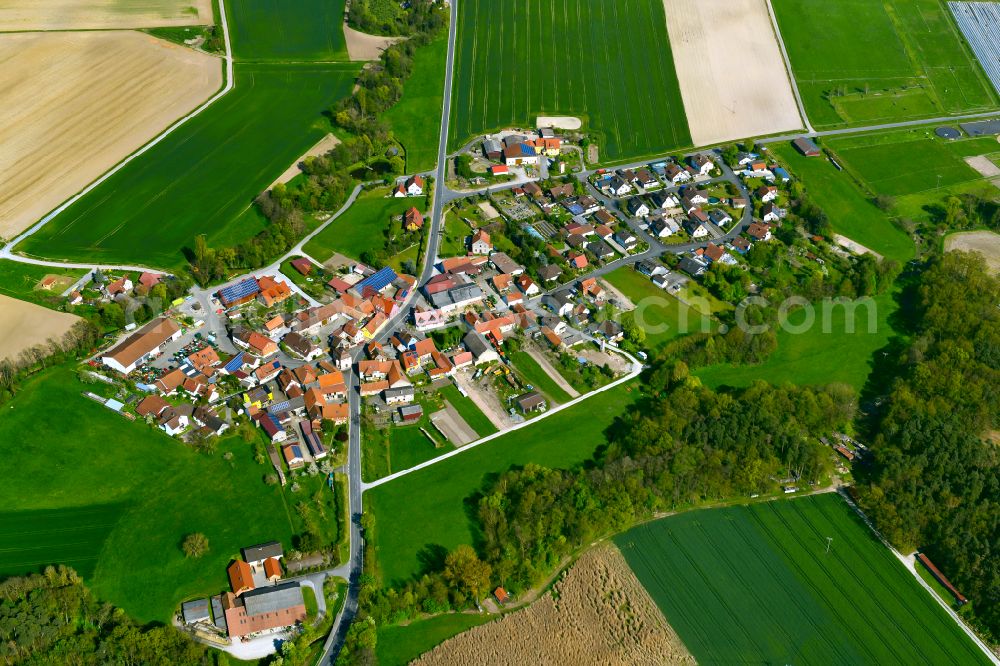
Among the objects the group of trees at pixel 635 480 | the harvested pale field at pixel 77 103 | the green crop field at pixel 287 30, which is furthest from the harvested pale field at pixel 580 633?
the green crop field at pixel 287 30

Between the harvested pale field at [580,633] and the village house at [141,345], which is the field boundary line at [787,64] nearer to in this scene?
the harvested pale field at [580,633]

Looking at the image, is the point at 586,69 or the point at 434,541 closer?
the point at 434,541

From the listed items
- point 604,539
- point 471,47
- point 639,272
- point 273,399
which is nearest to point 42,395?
point 273,399

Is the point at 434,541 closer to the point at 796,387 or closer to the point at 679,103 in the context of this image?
the point at 796,387

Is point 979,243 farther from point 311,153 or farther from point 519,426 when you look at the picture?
point 311,153

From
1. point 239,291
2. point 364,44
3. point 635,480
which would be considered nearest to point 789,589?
point 635,480

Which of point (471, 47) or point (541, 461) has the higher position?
point (471, 47)
